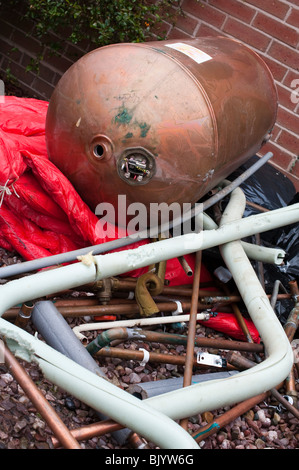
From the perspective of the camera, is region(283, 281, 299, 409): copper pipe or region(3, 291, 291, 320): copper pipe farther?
region(283, 281, 299, 409): copper pipe

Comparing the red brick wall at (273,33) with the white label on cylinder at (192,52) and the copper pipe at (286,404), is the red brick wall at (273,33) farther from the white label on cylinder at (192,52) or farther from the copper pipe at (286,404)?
the copper pipe at (286,404)

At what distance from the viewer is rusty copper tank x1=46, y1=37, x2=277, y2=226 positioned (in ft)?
5.98

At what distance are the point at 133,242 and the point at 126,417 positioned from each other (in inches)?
35.5

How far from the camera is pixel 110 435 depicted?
151 cm

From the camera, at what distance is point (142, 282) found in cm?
188

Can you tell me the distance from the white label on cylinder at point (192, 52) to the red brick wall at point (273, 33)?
119 cm

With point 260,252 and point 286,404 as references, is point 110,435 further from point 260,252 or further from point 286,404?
point 260,252

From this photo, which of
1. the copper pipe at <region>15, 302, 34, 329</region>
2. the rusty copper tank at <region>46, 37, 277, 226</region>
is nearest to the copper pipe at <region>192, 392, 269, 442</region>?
the copper pipe at <region>15, 302, 34, 329</region>

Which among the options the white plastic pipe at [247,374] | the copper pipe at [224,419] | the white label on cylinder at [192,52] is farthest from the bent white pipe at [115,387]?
the white label on cylinder at [192,52]

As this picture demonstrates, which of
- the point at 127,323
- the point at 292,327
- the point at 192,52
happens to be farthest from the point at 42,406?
the point at 192,52

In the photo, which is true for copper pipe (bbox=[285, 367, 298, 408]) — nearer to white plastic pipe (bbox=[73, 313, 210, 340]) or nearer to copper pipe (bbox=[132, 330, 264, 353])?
copper pipe (bbox=[132, 330, 264, 353])

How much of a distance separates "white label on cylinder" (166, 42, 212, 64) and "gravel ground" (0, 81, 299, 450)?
1.12 metres

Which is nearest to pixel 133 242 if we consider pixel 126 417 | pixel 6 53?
pixel 126 417
